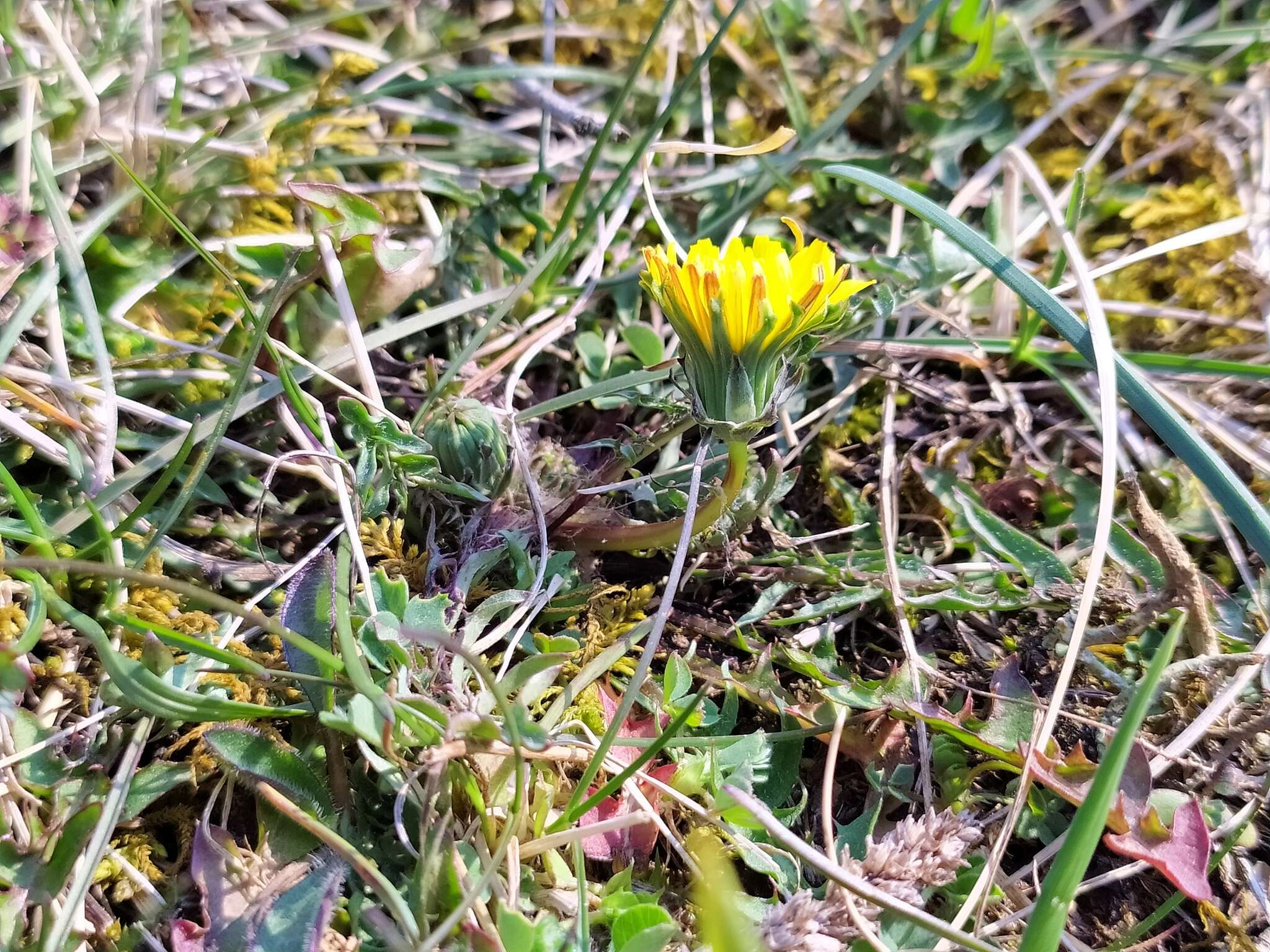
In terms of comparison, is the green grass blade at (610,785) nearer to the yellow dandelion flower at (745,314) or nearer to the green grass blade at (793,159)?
the yellow dandelion flower at (745,314)

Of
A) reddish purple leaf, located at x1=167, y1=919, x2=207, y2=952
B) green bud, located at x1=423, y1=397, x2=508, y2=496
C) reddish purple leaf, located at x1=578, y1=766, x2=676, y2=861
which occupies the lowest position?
reddish purple leaf, located at x1=578, y1=766, x2=676, y2=861

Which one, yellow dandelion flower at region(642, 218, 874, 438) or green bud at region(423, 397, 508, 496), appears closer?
yellow dandelion flower at region(642, 218, 874, 438)

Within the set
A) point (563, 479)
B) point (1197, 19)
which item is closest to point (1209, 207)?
point (1197, 19)

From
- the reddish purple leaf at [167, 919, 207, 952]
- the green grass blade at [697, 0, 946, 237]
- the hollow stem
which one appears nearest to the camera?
the reddish purple leaf at [167, 919, 207, 952]

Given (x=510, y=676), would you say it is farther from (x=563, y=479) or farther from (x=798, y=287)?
(x=798, y=287)

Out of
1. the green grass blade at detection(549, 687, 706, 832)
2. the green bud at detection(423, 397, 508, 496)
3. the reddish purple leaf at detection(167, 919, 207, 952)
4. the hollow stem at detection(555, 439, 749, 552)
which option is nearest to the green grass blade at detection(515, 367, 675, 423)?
the green bud at detection(423, 397, 508, 496)

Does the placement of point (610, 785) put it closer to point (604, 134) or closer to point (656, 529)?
point (656, 529)

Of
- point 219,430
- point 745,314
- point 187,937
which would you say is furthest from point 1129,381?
point 187,937

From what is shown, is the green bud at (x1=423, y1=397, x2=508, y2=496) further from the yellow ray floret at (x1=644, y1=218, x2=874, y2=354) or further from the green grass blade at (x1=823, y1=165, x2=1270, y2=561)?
the green grass blade at (x1=823, y1=165, x2=1270, y2=561)
